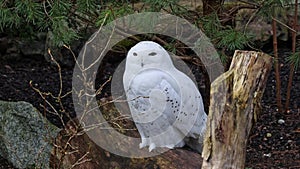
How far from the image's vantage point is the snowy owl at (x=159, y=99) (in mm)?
2154

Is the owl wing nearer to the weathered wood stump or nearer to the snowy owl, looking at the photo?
the snowy owl

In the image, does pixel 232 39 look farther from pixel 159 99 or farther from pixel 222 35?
pixel 159 99

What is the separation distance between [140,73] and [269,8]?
0.63 metres

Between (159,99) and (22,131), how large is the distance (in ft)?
3.67

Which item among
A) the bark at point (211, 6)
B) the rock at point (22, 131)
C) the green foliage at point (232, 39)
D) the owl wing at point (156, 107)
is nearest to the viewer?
the owl wing at point (156, 107)

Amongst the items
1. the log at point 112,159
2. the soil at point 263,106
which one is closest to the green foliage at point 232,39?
the log at point 112,159

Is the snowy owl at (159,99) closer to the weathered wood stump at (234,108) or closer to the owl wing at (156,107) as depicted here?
the owl wing at (156,107)

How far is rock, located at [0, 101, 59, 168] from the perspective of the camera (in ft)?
9.75

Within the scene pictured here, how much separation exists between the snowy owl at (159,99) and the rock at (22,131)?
83 centimetres

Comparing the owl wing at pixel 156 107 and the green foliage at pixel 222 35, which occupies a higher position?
the green foliage at pixel 222 35

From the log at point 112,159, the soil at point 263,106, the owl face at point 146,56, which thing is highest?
the owl face at point 146,56

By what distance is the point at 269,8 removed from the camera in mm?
2418

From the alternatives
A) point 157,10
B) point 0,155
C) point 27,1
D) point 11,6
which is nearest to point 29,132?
point 0,155

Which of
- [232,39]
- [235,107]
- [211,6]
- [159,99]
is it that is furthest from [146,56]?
[211,6]
